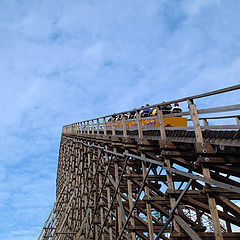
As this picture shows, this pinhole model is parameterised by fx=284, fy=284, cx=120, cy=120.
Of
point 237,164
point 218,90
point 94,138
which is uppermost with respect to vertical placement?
point 94,138

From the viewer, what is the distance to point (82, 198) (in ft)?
56.0

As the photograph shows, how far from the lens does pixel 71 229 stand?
1870 centimetres

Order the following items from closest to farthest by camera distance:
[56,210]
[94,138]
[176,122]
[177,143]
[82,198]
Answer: [177,143] < [176,122] < [94,138] < [82,198] < [56,210]

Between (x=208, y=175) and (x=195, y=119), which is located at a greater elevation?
(x=195, y=119)

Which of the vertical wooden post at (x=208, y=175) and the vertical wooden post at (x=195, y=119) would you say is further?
the vertical wooden post at (x=195, y=119)

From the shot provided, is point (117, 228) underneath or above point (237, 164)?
underneath

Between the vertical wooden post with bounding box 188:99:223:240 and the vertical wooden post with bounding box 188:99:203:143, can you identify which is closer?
the vertical wooden post with bounding box 188:99:223:240

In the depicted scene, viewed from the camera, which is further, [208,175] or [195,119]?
[195,119]

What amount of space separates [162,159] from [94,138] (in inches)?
338

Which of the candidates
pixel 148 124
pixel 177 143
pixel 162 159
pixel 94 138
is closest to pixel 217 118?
pixel 177 143

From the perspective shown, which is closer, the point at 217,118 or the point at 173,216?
the point at 173,216

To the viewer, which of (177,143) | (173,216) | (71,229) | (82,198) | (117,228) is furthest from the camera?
Answer: (71,229)

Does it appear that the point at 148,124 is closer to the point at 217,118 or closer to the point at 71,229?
the point at 217,118

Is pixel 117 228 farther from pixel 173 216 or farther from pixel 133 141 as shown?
pixel 173 216
